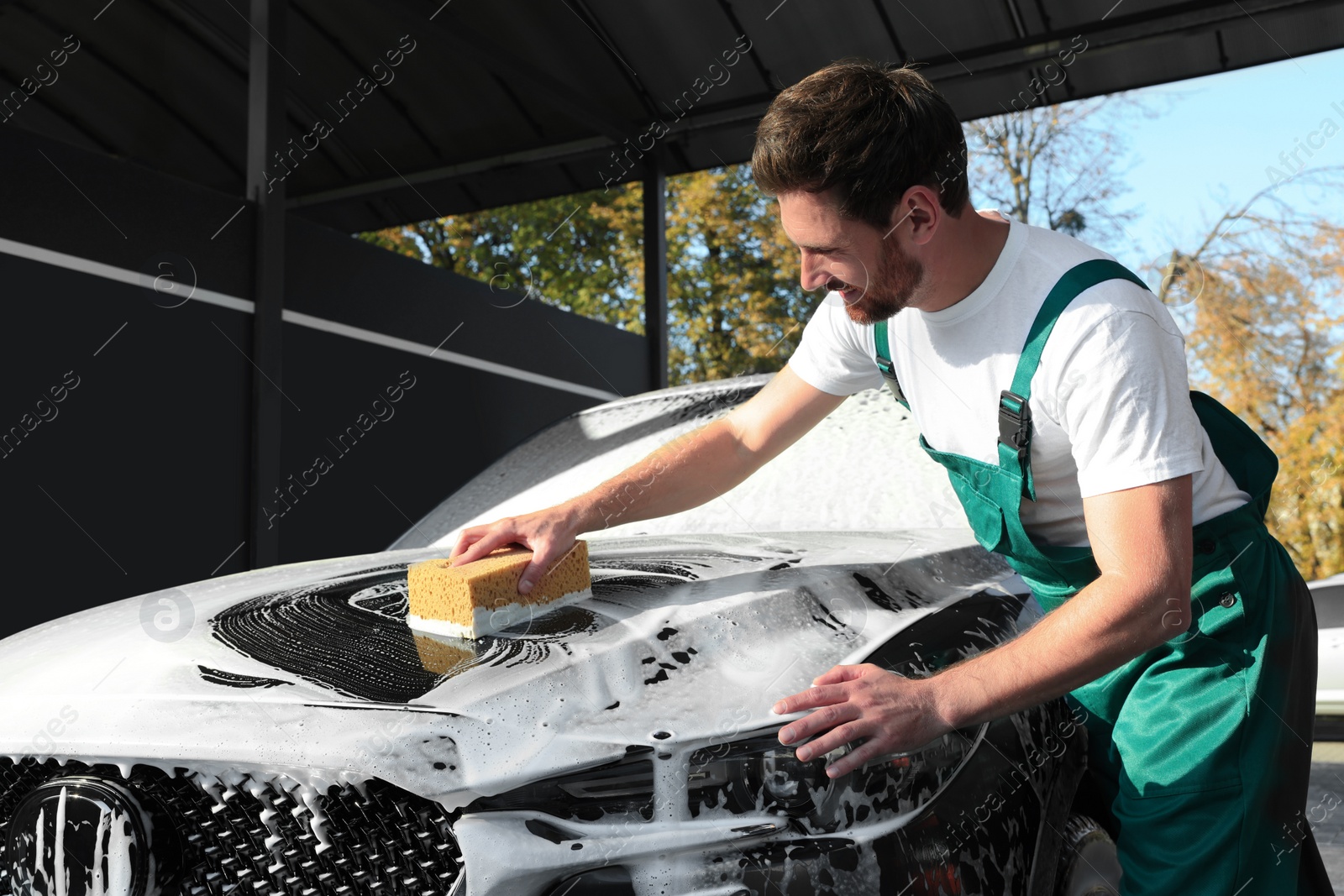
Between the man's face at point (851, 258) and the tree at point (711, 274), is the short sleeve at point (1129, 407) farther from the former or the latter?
the tree at point (711, 274)

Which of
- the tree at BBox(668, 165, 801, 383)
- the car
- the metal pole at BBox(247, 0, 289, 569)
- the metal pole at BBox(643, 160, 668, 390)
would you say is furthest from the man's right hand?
the tree at BBox(668, 165, 801, 383)

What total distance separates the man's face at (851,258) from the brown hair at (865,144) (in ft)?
0.06

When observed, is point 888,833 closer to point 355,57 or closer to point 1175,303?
point 355,57

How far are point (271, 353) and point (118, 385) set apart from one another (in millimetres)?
741

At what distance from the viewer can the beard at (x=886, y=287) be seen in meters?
1.58

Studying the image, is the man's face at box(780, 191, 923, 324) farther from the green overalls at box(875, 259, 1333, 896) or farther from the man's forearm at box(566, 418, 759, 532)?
the man's forearm at box(566, 418, 759, 532)

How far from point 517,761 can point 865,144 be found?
3.30ft

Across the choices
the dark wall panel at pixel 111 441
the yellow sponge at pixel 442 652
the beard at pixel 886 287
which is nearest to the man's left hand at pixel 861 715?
the yellow sponge at pixel 442 652

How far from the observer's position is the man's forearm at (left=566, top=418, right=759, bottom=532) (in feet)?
6.26

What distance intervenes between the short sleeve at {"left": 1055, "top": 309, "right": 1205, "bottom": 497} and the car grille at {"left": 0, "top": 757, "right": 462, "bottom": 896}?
0.96 meters

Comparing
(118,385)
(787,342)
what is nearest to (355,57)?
(118,385)

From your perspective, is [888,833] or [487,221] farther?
[487,221]

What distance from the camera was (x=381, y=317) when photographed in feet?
18.0

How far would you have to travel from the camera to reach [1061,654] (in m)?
1.30
